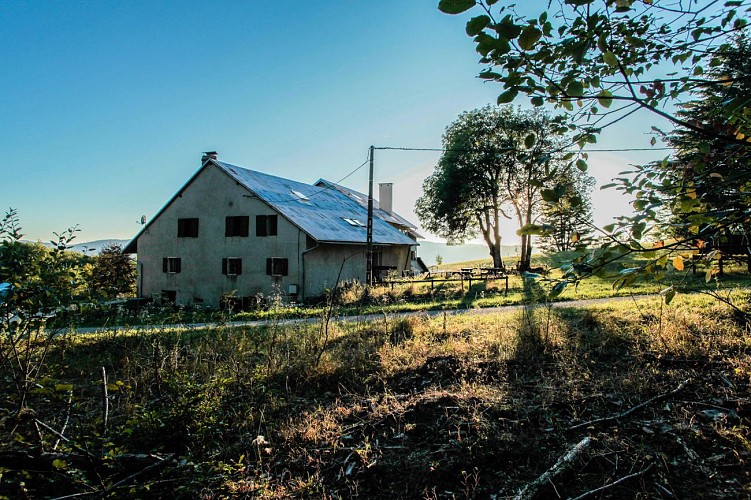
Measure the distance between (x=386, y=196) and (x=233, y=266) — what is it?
16072 millimetres

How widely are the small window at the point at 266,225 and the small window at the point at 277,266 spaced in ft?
4.42

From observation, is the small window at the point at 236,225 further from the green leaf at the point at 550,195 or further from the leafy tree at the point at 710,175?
the green leaf at the point at 550,195

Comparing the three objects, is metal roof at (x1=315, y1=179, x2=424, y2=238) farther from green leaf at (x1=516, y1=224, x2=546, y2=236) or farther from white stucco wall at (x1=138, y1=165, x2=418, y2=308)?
green leaf at (x1=516, y1=224, x2=546, y2=236)

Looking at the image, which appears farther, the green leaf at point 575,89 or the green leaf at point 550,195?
the green leaf at point 550,195

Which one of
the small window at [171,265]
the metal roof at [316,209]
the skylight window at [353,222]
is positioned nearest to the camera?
the metal roof at [316,209]

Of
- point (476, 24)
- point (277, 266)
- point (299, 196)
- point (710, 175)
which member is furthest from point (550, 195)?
point (299, 196)

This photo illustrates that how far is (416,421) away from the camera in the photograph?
421cm

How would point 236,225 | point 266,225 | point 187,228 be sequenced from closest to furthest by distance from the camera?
point 266,225 < point 236,225 < point 187,228

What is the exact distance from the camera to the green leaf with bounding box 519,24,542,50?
5.37 ft

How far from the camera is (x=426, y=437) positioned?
12.7ft

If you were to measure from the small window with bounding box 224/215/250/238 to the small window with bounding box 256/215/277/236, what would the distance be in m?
0.67

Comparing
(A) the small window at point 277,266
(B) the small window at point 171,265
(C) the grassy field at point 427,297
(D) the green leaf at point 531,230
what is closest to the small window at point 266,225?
(A) the small window at point 277,266

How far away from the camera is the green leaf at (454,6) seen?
154 centimetres

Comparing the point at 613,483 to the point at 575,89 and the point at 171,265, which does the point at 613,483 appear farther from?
the point at 171,265
